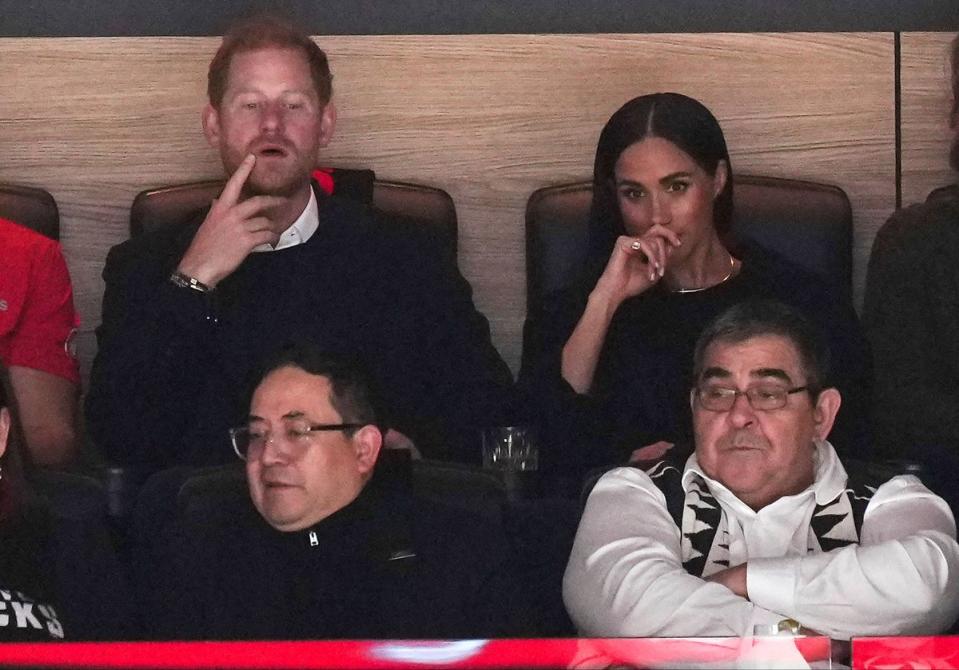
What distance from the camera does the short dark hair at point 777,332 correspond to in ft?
6.89

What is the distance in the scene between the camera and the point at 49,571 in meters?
1.92

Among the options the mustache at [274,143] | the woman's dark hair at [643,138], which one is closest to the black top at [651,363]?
the woman's dark hair at [643,138]

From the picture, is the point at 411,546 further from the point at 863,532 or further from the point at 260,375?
the point at 863,532

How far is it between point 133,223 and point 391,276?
1.64 feet

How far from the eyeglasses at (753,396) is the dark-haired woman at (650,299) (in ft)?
1.18

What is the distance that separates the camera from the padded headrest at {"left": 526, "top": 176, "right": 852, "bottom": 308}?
2.66m

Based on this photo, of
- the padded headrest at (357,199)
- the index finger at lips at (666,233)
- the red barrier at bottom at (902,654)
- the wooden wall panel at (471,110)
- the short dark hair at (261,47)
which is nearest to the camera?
the red barrier at bottom at (902,654)

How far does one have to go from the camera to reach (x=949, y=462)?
2197 millimetres

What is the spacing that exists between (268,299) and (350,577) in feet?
2.15

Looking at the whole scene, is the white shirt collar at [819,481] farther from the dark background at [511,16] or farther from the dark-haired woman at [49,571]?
the dark background at [511,16]

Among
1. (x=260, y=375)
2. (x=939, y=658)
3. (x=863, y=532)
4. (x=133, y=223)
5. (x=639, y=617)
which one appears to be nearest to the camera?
(x=939, y=658)

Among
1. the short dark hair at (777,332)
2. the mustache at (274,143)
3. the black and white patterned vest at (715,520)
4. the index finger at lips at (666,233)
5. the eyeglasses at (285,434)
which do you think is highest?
the mustache at (274,143)

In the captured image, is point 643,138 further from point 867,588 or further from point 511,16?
point 867,588

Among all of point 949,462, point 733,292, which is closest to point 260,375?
point 733,292
